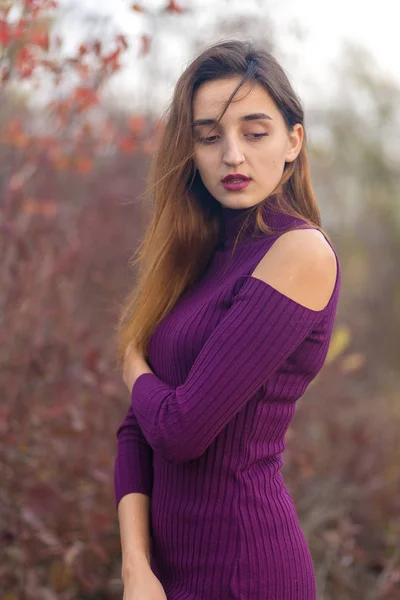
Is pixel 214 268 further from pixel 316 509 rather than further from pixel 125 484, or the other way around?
pixel 316 509

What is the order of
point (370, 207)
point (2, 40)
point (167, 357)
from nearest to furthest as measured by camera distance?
point (167, 357) < point (2, 40) < point (370, 207)

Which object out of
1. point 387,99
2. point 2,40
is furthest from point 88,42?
point 387,99

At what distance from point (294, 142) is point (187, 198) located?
29 centimetres

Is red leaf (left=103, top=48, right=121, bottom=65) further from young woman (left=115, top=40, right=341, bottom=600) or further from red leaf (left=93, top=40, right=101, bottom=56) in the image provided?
young woman (left=115, top=40, right=341, bottom=600)

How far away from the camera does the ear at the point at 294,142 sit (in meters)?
1.77

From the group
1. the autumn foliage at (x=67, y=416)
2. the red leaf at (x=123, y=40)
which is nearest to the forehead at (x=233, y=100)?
the autumn foliage at (x=67, y=416)

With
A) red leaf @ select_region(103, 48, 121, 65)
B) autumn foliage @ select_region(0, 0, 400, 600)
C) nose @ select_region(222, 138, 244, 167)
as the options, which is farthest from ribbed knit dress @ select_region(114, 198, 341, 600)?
red leaf @ select_region(103, 48, 121, 65)

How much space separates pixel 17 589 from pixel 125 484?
1.38 m

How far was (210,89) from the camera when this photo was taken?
5.57 feet

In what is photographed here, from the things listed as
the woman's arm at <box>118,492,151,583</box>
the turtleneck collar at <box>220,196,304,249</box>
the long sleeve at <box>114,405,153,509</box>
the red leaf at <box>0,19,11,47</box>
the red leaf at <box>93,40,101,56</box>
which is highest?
the red leaf at <box>93,40,101,56</box>

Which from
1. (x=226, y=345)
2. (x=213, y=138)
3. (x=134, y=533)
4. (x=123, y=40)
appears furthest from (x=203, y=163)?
(x=123, y=40)

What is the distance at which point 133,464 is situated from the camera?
1790 millimetres

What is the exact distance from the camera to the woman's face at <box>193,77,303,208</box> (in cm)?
166

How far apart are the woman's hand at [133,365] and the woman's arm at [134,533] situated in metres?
0.25
